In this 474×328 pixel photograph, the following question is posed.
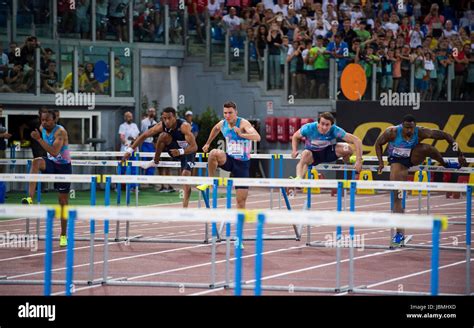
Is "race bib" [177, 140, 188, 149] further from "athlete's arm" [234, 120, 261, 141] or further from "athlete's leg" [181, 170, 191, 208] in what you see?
"athlete's arm" [234, 120, 261, 141]

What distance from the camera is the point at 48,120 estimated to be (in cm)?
1532

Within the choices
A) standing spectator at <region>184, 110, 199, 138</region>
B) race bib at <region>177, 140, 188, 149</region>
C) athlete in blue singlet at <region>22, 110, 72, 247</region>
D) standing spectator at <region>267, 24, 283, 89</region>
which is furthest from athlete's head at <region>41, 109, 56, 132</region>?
standing spectator at <region>267, 24, 283, 89</region>

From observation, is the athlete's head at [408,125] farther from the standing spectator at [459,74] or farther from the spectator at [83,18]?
the spectator at [83,18]

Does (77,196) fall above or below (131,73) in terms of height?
below

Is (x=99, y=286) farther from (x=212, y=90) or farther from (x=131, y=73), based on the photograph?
(x=212, y=90)

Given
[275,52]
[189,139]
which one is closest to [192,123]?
[275,52]

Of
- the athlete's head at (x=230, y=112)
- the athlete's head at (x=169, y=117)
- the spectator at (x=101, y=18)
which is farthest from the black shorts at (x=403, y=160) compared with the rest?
the spectator at (x=101, y=18)

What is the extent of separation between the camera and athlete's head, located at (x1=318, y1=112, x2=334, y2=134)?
1602cm

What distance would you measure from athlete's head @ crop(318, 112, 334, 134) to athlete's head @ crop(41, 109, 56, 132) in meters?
4.35

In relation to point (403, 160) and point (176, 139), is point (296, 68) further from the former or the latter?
point (403, 160)

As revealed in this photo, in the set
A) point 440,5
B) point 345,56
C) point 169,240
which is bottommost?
point 169,240

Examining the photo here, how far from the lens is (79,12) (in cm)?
2705
